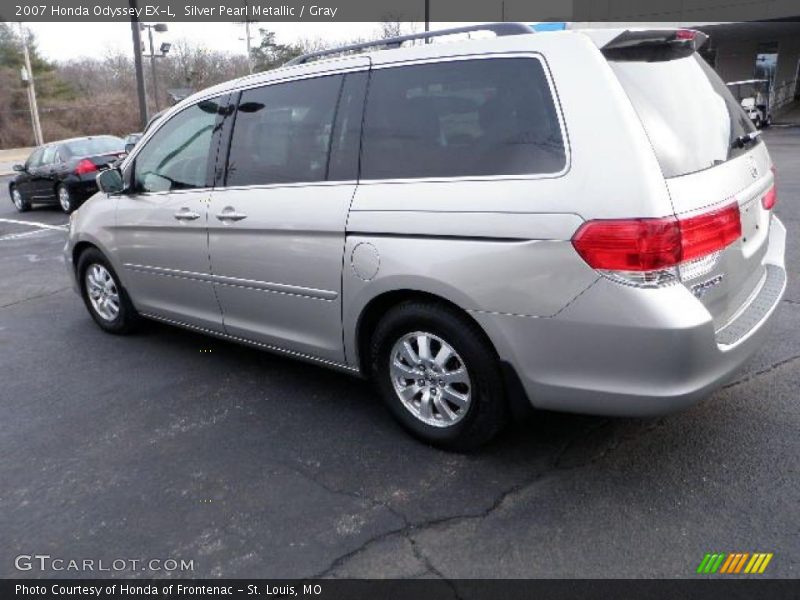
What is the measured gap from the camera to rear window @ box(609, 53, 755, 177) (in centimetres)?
262

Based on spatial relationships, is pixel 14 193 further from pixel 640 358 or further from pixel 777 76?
pixel 777 76

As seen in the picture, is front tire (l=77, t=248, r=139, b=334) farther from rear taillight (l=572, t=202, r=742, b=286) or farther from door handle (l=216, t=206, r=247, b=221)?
rear taillight (l=572, t=202, r=742, b=286)

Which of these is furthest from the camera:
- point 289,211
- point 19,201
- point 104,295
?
point 19,201

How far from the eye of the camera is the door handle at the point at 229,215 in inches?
148

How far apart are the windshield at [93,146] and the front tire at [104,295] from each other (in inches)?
373

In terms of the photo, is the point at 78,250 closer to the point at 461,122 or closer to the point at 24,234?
the point at 461,122

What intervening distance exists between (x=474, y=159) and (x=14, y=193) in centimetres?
1512

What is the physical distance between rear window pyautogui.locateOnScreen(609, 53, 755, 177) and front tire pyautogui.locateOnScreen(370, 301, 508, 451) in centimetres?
107

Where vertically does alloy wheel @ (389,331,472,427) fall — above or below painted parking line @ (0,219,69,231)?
above

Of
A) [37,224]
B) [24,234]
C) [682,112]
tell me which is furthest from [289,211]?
[37,224]

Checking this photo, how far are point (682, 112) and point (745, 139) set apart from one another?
566 mm

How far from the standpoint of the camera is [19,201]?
14648mm

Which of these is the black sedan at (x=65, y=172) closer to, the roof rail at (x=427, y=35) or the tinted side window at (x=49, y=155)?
the tinted side window at (x=49, y=155)

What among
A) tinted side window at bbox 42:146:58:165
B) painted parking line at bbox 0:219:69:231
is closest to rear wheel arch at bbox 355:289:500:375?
painted parking line at bbox 0:219:69:231
